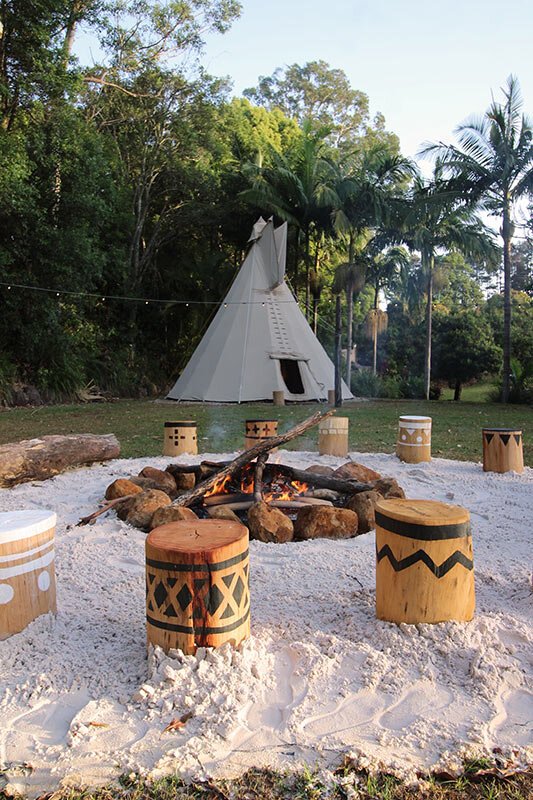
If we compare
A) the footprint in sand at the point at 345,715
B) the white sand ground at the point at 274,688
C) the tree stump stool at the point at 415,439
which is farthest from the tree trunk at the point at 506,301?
the footprint in sand at the point at 345,715

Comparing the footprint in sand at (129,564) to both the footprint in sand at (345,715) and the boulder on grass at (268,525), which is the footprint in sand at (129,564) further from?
the footprint in sand at (345,715)

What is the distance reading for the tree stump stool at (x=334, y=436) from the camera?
19.4 ft

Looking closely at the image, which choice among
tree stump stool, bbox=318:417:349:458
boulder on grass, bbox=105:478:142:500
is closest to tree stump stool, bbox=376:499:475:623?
boulder on grass, bbox=105:478:142:500

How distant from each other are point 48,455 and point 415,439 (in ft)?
11.2

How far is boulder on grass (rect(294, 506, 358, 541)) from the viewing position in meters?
3.37

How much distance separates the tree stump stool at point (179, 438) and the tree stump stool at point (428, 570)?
13.1 ft

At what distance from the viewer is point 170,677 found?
177cm

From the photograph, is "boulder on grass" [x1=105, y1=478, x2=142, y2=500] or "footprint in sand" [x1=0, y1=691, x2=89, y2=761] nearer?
"footprint in sand" [x1=0, y1=691, x2=89, y2=761]

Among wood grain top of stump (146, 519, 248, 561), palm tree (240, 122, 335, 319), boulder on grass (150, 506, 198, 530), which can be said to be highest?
palm tree (240, 122, 335, 319)

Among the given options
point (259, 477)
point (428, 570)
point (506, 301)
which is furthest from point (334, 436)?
point (506, 301)

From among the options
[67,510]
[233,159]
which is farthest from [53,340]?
[67,510]

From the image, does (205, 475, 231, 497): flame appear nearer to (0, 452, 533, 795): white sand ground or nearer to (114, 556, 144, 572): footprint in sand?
(114, 556, 144, 572): footprint in sand

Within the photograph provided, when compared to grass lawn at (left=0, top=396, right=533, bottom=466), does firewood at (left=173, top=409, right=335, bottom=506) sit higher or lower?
higher

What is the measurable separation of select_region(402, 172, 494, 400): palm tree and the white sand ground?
13241 millimetres
